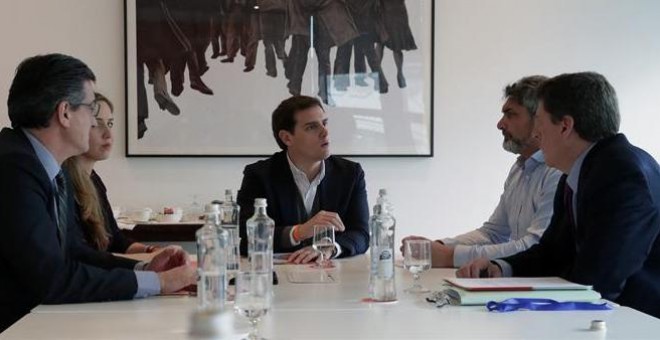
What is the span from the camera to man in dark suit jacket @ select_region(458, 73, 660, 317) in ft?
6.67

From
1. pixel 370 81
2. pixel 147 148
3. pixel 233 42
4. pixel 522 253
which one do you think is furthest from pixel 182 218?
pixel 522 253

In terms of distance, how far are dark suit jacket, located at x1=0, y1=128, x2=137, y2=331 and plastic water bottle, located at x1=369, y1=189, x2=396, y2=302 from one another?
61 cm

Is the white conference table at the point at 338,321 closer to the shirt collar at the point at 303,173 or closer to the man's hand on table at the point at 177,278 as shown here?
the man's hand on table at the point at 177,278

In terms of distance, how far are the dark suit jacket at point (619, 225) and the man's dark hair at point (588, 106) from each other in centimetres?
4

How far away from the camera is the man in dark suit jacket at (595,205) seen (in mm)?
2033

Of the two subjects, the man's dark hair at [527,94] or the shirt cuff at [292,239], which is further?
the man's dark hair at [527,94]

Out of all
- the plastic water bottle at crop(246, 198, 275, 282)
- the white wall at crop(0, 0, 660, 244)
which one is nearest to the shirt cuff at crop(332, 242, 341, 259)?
the plastic water bottle at crop(246, 198, 275, 282)

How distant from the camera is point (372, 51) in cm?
460

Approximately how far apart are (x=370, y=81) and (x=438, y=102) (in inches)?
17.1

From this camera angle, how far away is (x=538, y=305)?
1.85m

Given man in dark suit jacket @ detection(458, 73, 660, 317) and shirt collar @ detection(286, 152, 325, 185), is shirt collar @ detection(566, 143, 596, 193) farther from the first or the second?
shirt collar @ detection(286, 152, 325, 185)

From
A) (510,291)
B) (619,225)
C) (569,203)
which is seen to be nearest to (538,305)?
(510,291)

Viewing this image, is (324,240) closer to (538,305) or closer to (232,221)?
(232,221)

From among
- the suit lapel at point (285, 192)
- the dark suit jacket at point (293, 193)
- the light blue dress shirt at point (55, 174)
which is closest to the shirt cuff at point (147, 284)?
the light blue dress shirt at point (55, 174)
